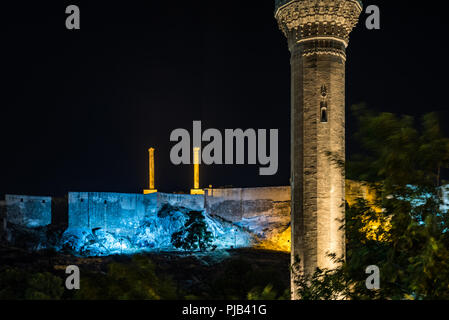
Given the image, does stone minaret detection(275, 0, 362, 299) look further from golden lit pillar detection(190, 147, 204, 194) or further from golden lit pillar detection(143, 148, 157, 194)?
golden lit pillar detection(143, 148, 157, 194)

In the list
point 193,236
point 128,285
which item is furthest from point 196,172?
point 128,285

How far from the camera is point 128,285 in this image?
18.4 feet

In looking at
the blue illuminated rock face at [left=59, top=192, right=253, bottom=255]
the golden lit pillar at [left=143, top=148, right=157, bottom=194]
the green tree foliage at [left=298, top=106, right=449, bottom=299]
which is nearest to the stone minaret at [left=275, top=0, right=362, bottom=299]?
the green tree foliage at [left=298, top=106, right=449, bottom=299]

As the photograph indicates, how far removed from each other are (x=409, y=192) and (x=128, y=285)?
418cm

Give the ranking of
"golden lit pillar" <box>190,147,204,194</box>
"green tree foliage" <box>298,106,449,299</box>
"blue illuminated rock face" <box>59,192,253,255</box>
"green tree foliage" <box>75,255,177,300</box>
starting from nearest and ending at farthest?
"green tree foliage" <box>298,106,449,299</box>, "green tree foliage" <box>75,255,177,300</box>, "blue illuminated rock face" <box>59,192,253,255</box>, "golden lit pillar" <box>190,147,204,194</box>

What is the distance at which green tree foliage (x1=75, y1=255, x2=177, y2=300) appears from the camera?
16.9ft

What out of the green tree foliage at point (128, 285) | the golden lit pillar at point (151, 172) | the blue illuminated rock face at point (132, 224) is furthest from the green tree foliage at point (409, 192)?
the golden lit pillar at point (151, 172)

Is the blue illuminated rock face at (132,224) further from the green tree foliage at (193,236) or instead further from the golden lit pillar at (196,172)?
the golden lit pillar at (196,172)

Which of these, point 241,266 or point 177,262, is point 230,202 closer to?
point 177,262

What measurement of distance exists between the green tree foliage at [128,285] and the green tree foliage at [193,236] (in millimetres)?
17560

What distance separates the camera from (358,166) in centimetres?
588

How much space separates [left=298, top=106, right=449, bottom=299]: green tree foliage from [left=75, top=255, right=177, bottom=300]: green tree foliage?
3040 millimetres
